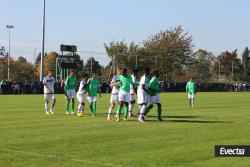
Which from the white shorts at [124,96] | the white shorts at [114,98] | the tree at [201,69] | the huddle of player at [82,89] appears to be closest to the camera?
the white shorts at [124,96]

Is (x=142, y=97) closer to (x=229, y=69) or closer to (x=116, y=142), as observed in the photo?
(x=116, y=142)

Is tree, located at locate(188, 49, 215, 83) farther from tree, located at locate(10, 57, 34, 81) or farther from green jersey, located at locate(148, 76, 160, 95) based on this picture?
green jersey, located at locate(148, 76, 160, 95)

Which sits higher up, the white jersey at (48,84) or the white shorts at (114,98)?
the white jersey at (48,84)

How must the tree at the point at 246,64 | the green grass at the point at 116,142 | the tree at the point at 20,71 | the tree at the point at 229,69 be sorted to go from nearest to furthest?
the green grass at the point at 116,142
the tree at the point at 20,71
the tree at the point at 229,69
the tree at the point at 246,64

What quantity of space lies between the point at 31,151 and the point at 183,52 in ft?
281

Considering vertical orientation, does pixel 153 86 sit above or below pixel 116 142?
above

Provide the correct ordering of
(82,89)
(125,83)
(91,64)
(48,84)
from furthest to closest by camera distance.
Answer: (91,64)
(48,84)
(82,89)
(125,83)

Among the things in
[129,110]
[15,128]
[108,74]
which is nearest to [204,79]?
[108,74]

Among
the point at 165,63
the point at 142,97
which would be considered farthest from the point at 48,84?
the point at 165,63

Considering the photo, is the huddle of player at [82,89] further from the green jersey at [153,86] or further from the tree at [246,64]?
the tree at [246,64]

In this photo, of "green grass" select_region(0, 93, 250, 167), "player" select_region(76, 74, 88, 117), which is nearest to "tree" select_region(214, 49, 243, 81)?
"player" select_region(76, 74, 88, 117)

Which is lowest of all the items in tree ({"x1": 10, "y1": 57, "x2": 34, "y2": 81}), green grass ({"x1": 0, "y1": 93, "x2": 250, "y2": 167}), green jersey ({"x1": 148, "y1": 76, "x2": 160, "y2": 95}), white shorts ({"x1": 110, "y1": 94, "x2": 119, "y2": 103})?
green grass ({"x1": 0, "y1": 93, "x2": 250, "y2": 167})

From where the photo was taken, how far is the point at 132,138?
14.5 m

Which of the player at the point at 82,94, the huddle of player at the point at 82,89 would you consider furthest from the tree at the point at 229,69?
the player at the point at 82,94
